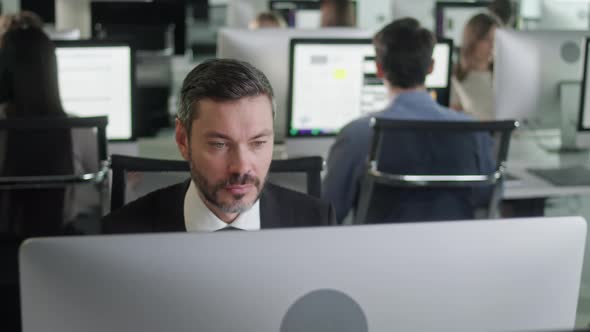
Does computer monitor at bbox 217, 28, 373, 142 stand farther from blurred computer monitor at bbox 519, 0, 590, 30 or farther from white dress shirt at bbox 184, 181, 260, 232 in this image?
blurred computer monitor at bbox 519, 0, 590, 30

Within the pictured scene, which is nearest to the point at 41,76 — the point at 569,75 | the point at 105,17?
the point at 569,75

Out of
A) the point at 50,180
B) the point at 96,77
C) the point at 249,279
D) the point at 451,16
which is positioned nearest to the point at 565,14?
the point at 451,16

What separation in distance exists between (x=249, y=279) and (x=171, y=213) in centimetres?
59

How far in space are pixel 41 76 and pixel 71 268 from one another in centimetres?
167

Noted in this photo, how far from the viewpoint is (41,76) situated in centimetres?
→ 242

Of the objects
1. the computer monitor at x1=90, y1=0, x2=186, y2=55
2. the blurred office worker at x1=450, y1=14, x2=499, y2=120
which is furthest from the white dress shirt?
the computer monitor at x1=90, y1=0, x2=186, y2=55

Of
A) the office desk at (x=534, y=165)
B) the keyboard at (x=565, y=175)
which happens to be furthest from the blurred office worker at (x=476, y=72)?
the keyboard at (x=565, y=175)

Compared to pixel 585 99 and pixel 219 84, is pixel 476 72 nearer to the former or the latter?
pixel 585 99

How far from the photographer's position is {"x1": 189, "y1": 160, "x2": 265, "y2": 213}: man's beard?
Result: 1.31 metres

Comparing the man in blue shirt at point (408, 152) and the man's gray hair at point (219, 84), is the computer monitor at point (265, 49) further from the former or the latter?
the man's gray hair at point (219, 84)

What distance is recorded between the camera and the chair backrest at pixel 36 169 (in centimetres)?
182

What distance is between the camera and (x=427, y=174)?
7.07 feet

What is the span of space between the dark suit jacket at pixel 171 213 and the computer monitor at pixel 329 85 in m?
1.52

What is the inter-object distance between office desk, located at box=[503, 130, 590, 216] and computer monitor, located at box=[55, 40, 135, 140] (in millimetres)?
1361
